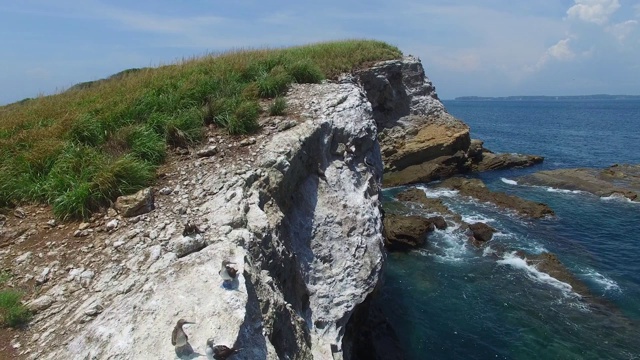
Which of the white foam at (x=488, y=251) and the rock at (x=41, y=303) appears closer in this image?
the rock at (x=41, y=303)

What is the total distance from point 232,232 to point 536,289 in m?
16.1

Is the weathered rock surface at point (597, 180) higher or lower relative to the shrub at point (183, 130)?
lower

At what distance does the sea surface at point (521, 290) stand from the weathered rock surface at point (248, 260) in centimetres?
545

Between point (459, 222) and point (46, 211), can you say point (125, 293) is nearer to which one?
point (46, 211)

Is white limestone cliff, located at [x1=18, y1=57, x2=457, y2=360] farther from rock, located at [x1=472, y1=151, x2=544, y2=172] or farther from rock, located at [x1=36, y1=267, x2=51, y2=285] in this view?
rock, located at [x1=472, y1=151, x2=544, y2=172]

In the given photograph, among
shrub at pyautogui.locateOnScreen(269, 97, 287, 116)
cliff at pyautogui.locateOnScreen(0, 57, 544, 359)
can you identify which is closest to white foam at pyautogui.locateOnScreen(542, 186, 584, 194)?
cliff at pyautogui.locateOnScreen(0, 57, 544, 359)

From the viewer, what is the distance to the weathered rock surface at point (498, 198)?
2817 cm

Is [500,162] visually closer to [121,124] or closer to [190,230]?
[121,124]

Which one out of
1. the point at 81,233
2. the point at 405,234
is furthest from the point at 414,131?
the point at 81,233

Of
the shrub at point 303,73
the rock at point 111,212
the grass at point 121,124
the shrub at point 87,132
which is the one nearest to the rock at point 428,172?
the shrub at point 303,73

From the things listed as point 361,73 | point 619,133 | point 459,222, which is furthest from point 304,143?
point 619,133

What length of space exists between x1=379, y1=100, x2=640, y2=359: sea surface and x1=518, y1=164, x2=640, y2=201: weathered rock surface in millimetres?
2086

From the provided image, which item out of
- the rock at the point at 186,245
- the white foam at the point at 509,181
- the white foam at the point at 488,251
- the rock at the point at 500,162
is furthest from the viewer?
the rock at the point at 500,162

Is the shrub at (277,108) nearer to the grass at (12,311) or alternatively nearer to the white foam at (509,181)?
the grass at (12,311)
